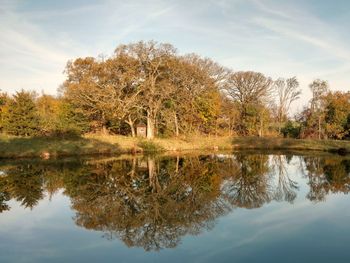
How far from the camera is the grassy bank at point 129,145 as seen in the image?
3356 centimetres

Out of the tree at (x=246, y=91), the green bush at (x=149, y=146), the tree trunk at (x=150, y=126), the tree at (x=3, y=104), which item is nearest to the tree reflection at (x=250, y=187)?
the green bush at (x=149, y=146)

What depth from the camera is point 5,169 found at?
965 inches

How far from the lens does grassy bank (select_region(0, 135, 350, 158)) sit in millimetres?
33562

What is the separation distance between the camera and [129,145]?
3950 centimetres

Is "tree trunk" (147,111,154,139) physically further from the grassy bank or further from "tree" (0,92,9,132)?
"tree" (0,92,9,132)

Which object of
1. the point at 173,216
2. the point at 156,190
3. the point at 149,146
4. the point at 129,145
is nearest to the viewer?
the point at 173,216

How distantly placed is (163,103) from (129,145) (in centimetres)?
872

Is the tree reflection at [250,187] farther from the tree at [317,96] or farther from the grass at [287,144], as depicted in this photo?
the tree at [317,96]

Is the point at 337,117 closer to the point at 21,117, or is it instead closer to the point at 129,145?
the point at 129,145

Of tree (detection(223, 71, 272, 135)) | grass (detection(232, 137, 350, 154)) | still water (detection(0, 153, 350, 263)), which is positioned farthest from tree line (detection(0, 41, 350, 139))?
still water (detection(0, 153, 350, 263))

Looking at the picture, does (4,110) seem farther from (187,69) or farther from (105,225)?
(105,225)

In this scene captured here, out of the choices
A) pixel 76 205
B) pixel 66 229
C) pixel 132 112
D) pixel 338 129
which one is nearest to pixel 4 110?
pixel 132 112

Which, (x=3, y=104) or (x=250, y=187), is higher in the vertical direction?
(x=3, y=104)

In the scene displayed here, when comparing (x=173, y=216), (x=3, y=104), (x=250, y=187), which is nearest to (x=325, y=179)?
(x=250, y=187)
